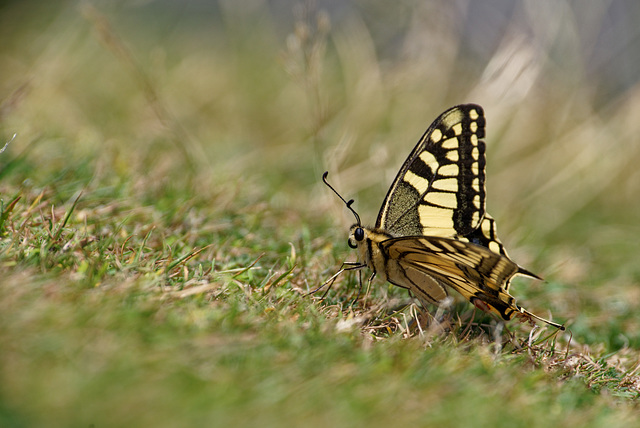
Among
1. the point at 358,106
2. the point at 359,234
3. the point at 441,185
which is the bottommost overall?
the point at 359,234

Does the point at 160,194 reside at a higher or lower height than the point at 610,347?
higher

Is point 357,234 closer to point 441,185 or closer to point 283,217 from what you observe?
point 441,185

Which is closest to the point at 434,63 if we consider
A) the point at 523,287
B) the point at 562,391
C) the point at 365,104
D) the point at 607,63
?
the point at 365,104

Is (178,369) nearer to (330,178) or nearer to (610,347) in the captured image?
(610,347)

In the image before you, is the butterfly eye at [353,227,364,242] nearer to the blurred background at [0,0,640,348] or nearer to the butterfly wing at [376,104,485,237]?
the butterfly wing at [376,104,485,237]

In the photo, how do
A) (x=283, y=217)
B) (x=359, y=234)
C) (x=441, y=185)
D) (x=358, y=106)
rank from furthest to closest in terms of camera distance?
1. (x=358, y=106)
2. (x=283, y=217)
3. (x=441, y=185)
4. (x=359, y=234)

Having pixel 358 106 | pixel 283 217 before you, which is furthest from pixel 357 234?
pixel 358 106

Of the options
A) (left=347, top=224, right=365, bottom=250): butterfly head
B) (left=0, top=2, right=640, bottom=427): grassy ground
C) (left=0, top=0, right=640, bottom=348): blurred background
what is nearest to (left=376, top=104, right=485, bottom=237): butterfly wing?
(left=347, top=224, right=365, bottom=250): butterfly head
